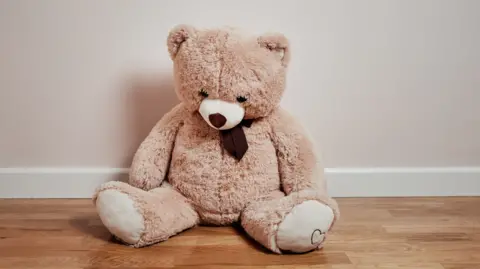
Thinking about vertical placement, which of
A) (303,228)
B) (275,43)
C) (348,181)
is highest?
(275,43)

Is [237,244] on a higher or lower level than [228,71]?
lower

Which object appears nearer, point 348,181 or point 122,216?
point 122,216

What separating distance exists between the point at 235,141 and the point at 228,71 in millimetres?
194

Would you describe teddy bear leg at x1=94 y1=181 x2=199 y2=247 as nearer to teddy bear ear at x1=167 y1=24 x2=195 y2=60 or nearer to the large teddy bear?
the large teddy bear

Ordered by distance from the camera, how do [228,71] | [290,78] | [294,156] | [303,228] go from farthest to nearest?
[290,78] → [294,156] → [228,71] → [303,228]

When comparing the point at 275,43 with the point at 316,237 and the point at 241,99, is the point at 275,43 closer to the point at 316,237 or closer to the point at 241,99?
the point at 241,99

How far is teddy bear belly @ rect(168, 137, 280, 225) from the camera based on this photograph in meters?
Result: 1.31

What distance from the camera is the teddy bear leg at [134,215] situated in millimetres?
1162

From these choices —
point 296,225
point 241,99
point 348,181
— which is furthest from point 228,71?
point 348,181

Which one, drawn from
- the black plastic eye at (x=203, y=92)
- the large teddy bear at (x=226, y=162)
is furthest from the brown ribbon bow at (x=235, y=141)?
the black plastic eye at (x=203, y=92)

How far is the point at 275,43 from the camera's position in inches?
49.3

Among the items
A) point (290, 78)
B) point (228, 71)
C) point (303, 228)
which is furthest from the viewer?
point (290, 78)

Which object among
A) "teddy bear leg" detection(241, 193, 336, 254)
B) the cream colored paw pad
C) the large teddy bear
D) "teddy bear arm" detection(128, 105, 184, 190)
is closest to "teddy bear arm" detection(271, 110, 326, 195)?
the large teddy bear

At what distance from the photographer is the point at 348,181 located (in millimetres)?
1618
